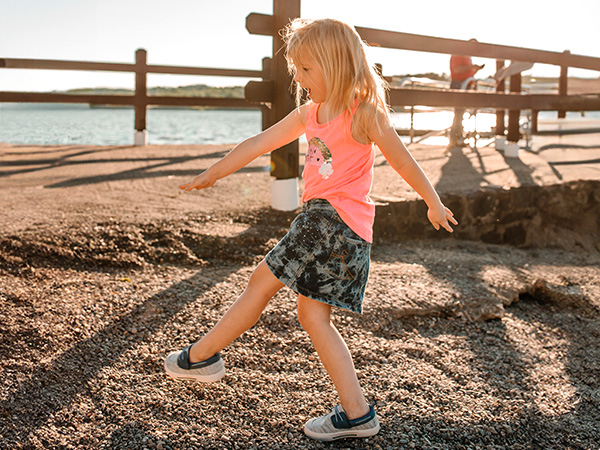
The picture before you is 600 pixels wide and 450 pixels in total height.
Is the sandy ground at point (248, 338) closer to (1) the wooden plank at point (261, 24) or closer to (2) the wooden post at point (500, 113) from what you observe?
(1) the wooden plank at point (261, 24)

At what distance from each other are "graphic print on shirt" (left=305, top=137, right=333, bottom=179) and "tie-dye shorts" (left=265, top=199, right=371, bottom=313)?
0.10 metres

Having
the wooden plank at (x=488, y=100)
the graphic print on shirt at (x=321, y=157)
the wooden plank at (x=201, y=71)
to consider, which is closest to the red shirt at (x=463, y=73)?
the wooden plank at (x=488, y=100)

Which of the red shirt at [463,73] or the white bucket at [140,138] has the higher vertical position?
the red shirt at [463,73]

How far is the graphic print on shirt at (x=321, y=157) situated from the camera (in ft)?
5.42

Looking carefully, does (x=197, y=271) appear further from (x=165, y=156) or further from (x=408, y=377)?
(x=165, y=156)

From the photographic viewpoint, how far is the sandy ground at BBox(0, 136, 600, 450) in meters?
1.73

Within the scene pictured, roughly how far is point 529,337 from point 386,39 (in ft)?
8.79

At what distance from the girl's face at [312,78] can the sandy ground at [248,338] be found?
1023mm

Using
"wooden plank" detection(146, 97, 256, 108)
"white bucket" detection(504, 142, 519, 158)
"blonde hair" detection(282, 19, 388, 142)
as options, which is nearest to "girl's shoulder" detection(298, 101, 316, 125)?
"blonde hair" detection(282, 19, 388, 142)

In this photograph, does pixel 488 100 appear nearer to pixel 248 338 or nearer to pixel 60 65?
pixel 248 338

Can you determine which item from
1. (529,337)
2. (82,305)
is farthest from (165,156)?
(529,337)

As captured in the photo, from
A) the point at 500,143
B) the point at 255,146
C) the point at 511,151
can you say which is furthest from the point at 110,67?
the point at 255,146

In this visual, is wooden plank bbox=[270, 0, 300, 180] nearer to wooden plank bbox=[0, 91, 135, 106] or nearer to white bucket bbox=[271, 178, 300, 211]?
white bucket bbox=[271, 178, 300, 211]

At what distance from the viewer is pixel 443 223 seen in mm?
1677
